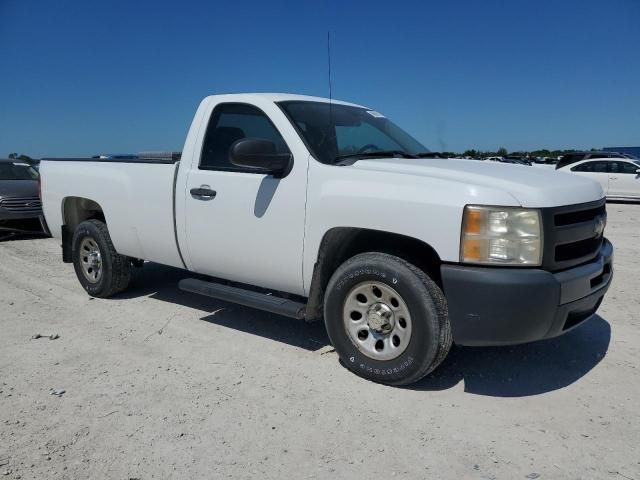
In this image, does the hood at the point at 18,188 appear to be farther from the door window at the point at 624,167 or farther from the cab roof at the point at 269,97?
the door window at the point at 624,167

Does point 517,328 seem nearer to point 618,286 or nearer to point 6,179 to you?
point 618,286

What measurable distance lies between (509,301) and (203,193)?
2535mm

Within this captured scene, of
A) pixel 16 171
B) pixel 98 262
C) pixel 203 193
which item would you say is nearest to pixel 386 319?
pixel 203 193

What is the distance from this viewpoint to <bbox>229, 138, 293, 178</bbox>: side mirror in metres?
3.65

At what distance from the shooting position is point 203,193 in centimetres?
435

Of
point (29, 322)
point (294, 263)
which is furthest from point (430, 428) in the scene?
point (29, 322)

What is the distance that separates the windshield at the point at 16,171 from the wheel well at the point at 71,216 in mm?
6143

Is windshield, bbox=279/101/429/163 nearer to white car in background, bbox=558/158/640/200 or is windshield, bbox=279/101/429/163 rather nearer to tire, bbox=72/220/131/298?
tire, bbox=72/220/131/298

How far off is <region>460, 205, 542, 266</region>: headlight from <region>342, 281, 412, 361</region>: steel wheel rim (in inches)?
25.3

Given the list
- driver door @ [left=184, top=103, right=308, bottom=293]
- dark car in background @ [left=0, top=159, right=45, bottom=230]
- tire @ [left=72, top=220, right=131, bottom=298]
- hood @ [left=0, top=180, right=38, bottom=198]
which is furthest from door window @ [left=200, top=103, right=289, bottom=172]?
hood @ [left=0, top=180, right=38, bottom=198]

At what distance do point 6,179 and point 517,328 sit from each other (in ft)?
36.0

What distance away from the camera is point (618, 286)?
598 centimetres

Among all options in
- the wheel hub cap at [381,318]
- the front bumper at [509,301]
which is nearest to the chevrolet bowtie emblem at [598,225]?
the front bumper at [509,301]

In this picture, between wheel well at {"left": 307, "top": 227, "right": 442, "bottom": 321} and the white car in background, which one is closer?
wheel well at {"left": 307, "top": 227, "right": 442, "bottom": 321}
